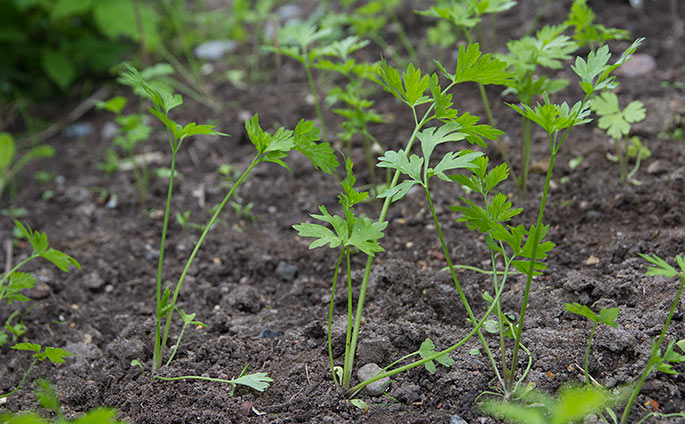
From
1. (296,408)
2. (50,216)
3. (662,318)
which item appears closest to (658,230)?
(662,318)

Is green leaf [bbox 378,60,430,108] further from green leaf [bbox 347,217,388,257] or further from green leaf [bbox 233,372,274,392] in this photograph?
green leaf [bbox 233,372,274,392]

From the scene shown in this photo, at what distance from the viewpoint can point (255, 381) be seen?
63.1 inches

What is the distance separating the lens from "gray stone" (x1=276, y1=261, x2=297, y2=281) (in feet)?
7.16

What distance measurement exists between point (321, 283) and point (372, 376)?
1.87 ft

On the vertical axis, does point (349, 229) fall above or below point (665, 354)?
above

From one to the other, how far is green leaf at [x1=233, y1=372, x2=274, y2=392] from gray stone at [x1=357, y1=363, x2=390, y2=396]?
241 millimetres

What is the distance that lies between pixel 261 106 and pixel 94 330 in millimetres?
1634

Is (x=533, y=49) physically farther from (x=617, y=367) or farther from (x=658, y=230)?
(x=617, y=367)

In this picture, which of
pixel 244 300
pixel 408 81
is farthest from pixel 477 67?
pixel 244 300

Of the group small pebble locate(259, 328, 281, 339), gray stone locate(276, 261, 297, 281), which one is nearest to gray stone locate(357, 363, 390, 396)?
small pebble locate(259, 328, 281, 339)

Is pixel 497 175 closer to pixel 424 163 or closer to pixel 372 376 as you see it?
pixel 424 163

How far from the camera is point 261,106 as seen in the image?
3.29 meters

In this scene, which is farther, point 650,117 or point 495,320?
point 650,117

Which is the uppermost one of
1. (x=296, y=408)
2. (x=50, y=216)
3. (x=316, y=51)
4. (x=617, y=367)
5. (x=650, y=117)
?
(x=316, y=51)
